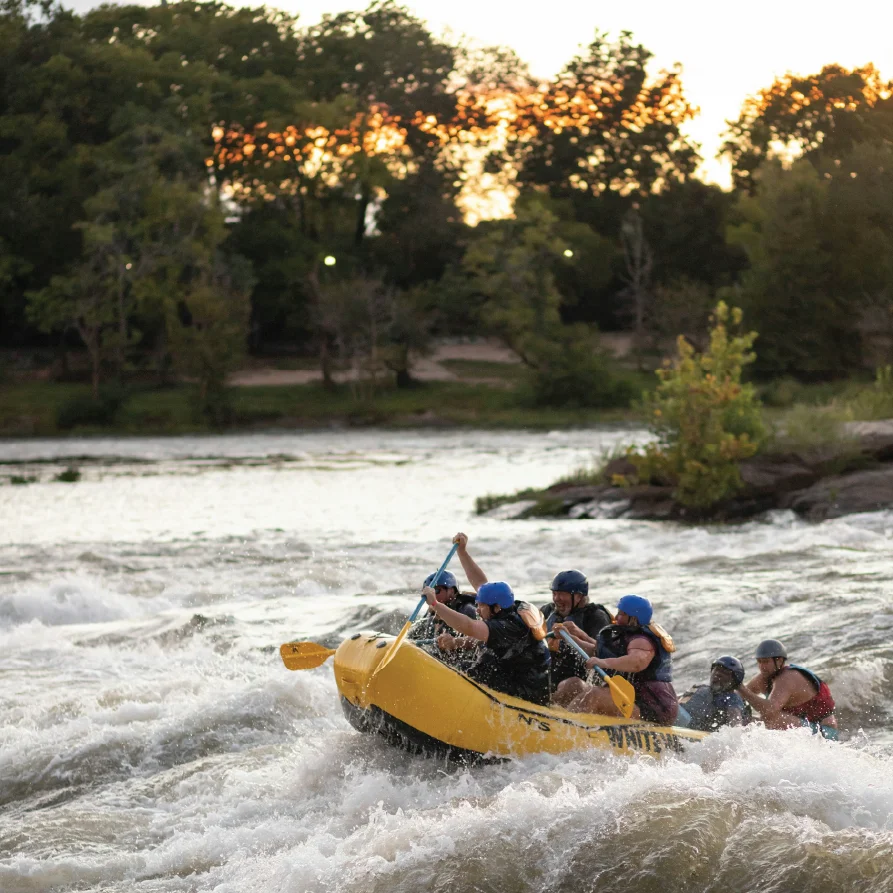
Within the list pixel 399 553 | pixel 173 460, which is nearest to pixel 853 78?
pixel 173 460

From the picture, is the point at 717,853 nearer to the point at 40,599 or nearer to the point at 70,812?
the point at 70,812

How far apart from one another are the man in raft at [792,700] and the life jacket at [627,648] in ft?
2.00

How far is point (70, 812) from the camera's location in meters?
8.58

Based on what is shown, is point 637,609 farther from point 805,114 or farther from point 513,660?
point 805,114

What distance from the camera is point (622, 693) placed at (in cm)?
816

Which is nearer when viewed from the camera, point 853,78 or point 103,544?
point 103,544

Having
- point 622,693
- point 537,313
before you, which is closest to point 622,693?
point 622,693

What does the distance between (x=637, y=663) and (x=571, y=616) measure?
2.98ft

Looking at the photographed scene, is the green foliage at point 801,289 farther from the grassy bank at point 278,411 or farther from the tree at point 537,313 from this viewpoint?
the grassy bank at point 278,411

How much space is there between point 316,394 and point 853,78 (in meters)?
30.1

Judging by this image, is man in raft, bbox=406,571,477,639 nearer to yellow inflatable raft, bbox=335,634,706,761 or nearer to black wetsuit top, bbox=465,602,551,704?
black wetsuit top, bbox=465,602,551,704

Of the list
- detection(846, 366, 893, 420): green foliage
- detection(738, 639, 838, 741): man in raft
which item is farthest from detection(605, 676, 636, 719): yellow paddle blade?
detection(846, 366, 893, 420): green foliage

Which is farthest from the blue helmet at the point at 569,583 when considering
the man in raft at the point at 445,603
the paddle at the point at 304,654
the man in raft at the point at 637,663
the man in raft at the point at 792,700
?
the man in raft at the point at 792,700

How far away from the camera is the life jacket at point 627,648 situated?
859 centimetres
